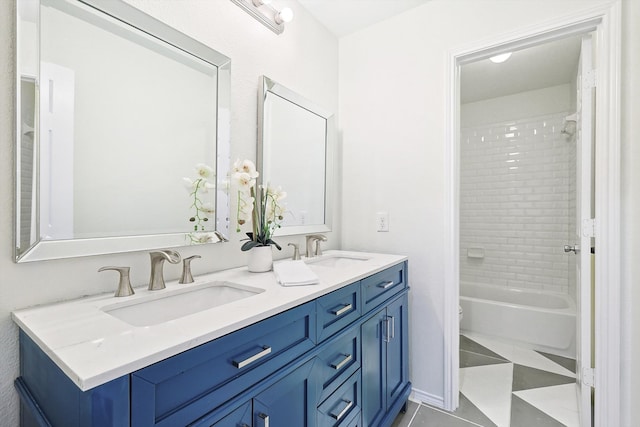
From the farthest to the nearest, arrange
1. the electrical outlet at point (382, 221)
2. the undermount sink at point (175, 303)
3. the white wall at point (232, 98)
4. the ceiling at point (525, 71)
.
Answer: the ceiling at point (525, 71)
the electrical outlet at point (382, 221)
the undermount sink at point (175, 303)
the white wall at point (232, 98)

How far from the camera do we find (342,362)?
3.84 ft

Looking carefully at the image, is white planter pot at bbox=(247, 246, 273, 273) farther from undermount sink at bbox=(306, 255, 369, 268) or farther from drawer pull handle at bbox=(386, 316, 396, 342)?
drawer pull handle at bbox=(386, 316, 396, 342)

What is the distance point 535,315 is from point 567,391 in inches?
29.3

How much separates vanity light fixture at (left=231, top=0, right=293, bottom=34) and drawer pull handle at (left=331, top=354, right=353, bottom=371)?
64.7 inches

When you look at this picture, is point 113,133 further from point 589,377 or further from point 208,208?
point 589,377

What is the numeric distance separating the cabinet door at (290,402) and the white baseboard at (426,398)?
3.88 ft

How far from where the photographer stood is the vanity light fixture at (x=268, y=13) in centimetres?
151

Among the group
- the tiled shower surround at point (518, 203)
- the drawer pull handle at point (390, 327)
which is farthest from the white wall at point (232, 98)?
the tiled shower surround at point (518, 203)

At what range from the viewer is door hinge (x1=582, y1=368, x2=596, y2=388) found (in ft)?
4.90

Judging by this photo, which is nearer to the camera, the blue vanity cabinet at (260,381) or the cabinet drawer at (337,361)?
the blue vanity cabinet at (260,381)

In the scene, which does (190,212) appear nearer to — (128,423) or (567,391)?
(128,423)

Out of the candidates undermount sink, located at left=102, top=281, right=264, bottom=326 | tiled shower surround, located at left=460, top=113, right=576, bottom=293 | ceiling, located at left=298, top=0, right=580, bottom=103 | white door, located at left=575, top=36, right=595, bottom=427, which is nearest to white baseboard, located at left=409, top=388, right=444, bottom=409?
white door, located at left=575, top=36, right=595, bottom=427

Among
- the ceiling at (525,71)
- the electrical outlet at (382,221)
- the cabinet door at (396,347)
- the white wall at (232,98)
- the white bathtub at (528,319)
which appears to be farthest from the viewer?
the white bathtub at (528,319)

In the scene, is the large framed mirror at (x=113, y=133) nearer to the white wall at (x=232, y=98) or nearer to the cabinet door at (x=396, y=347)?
the white wall at (x=232, y=98)
